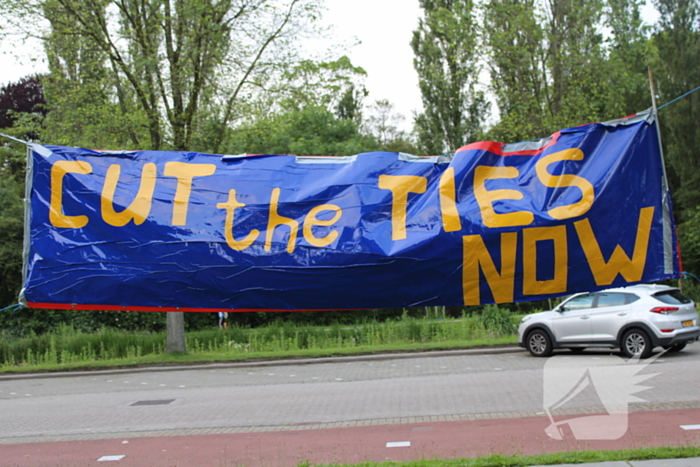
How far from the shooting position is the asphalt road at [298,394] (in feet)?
31.2

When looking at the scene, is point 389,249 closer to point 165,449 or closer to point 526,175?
point 526,175

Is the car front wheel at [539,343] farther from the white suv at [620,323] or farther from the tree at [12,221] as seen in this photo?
the tree at [12,221]

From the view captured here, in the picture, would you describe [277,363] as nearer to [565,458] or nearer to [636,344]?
[636,344]

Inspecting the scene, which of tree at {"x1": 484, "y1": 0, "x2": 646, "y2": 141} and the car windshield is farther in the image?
tree at {"x1": 484, "y1": 0, "x2": 646, "y2": 141}

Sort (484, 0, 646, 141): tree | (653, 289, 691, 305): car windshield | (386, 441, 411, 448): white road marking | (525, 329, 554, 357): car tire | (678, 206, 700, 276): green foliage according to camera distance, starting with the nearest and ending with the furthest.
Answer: (386, 441, 411, 448): white road marking, (653, 289, 691, 305): car windshield, (525, 329, 554, 357): car tire, (484, 0, 646, 141): tree, (678, 206, 700, 276): green foliage

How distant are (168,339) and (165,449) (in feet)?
35.3

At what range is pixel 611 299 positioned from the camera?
1459cm

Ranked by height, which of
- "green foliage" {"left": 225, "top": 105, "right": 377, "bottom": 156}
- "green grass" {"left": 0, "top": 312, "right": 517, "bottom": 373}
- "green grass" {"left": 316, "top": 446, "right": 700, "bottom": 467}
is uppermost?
"green foliage" {"left": 225, "top": 105, "right": 377, "bottom": 156}

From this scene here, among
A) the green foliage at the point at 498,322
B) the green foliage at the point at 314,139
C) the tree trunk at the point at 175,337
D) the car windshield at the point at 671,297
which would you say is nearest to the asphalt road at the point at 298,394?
the car windshield at the point at 671,297

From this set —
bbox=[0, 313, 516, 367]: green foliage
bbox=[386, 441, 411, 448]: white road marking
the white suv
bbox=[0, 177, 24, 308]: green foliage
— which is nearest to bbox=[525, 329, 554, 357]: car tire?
the white suv

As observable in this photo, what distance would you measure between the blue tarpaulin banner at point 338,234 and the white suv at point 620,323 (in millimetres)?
12053

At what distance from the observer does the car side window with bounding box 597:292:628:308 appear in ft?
47.2

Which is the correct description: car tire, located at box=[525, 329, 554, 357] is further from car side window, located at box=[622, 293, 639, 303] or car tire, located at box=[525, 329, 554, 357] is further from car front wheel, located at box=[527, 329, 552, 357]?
car side window, located at box=[622, 293, 639, 303]

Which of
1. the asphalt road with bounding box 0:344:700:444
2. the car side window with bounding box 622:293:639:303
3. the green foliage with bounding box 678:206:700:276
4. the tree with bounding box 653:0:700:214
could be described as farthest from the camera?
the tree with bounding box 653:0:700:214
